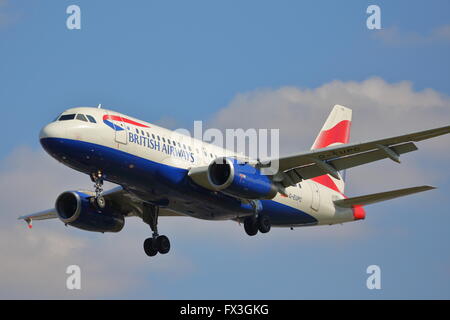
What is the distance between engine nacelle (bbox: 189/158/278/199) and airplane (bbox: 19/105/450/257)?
5 centimetres

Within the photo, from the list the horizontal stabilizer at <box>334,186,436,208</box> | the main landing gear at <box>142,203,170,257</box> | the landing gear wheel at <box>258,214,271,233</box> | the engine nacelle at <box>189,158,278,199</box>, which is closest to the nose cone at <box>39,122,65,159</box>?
the engine nacelle at <box>189,158,278,199</box>

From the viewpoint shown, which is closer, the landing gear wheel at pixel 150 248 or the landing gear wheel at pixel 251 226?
the landing gear wheel at pixel 251 226


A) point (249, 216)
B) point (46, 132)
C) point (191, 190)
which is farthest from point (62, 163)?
point (249, 216)

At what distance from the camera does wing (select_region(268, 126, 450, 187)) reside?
43.2 m

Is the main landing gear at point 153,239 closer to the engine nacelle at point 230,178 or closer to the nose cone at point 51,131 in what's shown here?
the engine nacelle at point 230,178

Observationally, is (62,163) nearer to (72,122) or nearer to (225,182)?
(72,122)

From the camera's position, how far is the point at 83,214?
166ft

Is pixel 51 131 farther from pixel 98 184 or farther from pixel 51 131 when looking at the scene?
pixel 98 184

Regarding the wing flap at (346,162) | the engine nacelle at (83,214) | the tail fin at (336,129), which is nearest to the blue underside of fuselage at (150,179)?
the wing flap at (346,162)

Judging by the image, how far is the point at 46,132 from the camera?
140 ft

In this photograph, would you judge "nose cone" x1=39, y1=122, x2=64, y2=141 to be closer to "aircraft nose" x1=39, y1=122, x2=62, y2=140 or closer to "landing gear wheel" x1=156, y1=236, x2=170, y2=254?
"aircraft nose" x1=39, y1=122, x2=62, y2=140

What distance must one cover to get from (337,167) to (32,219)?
19.1 metres

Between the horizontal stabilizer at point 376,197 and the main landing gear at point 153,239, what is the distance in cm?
983

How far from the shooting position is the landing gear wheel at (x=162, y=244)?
50969 millimetres
